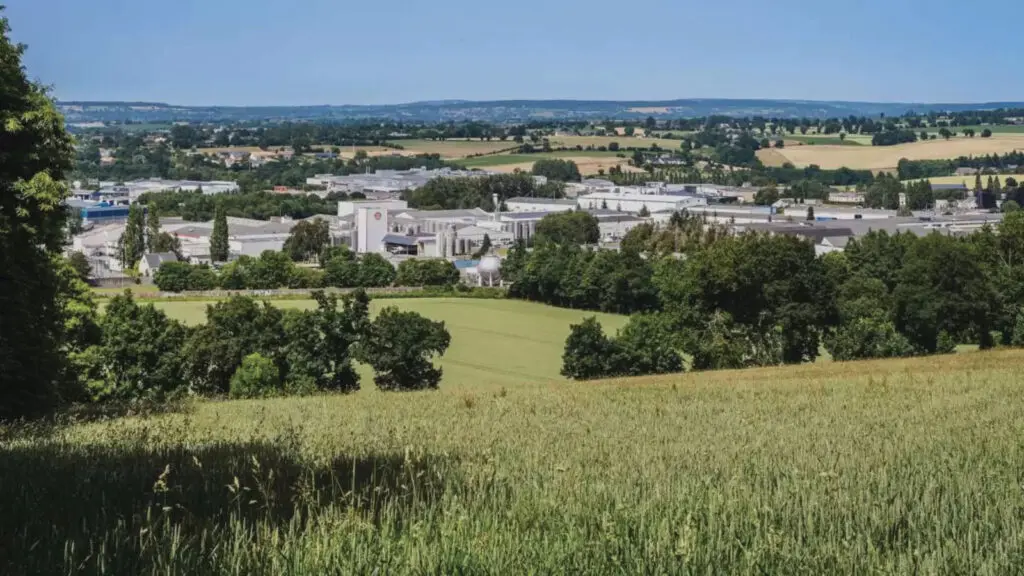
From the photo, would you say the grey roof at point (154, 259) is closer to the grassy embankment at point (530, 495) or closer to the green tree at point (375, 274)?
the green tree at point (375, 274)

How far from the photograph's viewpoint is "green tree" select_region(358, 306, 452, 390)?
44.6 metres

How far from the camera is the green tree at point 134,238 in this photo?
10969cm

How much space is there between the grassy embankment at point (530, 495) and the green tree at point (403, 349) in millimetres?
31816

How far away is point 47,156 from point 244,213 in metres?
149

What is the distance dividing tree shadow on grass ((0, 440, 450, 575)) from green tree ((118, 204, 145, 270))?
105355mm

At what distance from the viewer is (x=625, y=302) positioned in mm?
70750

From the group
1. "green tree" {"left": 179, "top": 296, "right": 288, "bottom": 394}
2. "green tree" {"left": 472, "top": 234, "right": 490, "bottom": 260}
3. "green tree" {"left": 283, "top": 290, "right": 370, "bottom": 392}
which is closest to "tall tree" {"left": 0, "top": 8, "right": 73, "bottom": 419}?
"green tree" {"left": 179, "top": 296, "right": 288, "bottom": 394}

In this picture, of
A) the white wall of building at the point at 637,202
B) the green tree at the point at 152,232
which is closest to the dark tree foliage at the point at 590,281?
the green tree at the point at 152,232

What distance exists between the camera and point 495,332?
62.2 meters

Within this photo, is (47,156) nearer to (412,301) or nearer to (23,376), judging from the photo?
(23,376)

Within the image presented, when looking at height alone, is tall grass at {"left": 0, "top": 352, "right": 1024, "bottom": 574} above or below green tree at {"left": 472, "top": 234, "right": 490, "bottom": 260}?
above

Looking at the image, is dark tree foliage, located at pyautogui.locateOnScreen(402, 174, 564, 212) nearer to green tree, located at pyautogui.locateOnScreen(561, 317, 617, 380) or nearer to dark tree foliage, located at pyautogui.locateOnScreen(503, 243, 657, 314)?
dark tree foliage, located at pyautogui.locateOnScreen(503, 243, 657, 314)

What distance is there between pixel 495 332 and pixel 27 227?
46723 millimetres

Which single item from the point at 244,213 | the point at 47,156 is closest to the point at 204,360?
the point at 47,156
